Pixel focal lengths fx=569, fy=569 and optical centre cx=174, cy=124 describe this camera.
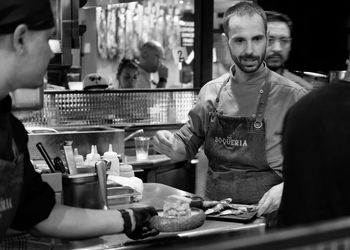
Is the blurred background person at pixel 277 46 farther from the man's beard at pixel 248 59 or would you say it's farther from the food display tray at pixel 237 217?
the food display tray at pixel 237 217

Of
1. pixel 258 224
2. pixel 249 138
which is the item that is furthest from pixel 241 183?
pixel 258 224

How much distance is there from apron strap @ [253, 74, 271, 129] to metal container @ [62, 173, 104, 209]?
105cm

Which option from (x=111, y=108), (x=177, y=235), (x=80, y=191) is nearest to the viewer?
(x=177, y=235)

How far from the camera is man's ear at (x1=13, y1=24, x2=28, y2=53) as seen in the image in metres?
1.49

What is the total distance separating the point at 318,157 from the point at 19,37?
34.1 inches

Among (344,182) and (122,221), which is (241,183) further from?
(344,182)

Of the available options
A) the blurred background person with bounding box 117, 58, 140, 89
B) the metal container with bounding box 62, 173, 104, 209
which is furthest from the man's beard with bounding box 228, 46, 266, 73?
the blurred background person with bounding box 117, 58, 140, 89

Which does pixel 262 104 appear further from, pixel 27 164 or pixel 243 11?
pixel 27 164

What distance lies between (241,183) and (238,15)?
92cm

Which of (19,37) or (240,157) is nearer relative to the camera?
(19,37)

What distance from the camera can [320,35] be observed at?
849cm

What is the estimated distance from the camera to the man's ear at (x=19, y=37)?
4.90 feet

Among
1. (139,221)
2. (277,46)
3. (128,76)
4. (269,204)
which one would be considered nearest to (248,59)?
(269,204)

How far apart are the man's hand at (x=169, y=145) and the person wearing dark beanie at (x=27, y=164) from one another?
119 cm
